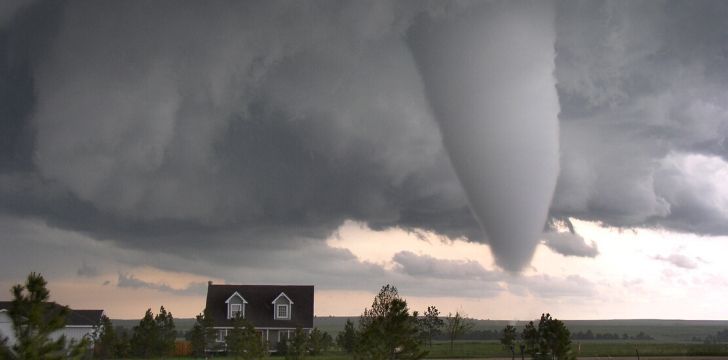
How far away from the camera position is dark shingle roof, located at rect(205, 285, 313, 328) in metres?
83.9

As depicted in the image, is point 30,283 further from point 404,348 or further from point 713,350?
point 713,350

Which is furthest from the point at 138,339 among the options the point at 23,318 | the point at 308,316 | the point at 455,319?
the point at 455,319

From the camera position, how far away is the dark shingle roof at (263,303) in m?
83.9

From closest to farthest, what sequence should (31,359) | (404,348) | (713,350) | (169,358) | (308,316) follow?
(31,359) < (404,348) < (169,358) < (713,350) < (308,316)

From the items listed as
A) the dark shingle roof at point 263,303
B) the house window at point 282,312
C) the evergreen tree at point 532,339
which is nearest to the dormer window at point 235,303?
the dark shingle roof at point 263,303

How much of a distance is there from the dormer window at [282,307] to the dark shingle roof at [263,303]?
25.0 inches

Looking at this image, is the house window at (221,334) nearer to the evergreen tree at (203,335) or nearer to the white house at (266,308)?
the white house at (266,308)

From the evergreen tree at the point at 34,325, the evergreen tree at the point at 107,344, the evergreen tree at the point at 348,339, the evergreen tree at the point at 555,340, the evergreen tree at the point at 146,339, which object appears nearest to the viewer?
the evergreen tree at the point at 34,325

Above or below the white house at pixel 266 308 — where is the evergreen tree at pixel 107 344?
below

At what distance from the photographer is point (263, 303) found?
284ft

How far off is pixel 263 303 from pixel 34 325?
62.6 metres

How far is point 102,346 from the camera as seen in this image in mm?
65688

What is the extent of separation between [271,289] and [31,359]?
65314mm

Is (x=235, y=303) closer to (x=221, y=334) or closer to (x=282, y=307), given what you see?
(x=221, y=334)
